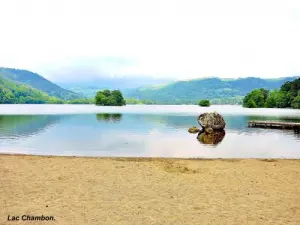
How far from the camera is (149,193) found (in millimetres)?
12547

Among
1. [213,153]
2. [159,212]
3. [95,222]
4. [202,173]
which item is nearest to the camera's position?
[95,222]

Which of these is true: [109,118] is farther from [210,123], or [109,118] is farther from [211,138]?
[211,138]

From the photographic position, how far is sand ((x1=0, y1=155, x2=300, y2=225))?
9750 millimetres

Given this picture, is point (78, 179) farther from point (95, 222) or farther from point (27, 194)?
point (95, 222)

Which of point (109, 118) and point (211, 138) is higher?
point (109, 118)

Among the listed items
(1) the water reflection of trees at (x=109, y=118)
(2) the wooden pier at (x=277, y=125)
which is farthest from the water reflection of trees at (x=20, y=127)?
(2) the wooden pier at (x=277, y=125)

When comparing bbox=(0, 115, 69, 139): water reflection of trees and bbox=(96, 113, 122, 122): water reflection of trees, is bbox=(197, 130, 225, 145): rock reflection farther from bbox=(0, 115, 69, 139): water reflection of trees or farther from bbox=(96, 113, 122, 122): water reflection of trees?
bbox=(96, 113, 122, 122): water reflection of trees

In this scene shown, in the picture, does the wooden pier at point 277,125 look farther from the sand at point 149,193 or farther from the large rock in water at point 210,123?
the sand at point 149,193

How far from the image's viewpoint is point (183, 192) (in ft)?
42.0

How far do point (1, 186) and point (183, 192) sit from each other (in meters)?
7.67

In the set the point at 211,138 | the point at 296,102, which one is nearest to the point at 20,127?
the point at 211,138

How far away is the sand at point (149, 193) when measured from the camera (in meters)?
9.75

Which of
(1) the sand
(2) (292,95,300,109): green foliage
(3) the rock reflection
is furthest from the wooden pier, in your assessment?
(2) (292,95,300,109): green foliage

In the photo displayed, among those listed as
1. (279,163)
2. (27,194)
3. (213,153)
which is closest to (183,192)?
(27,194)
